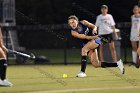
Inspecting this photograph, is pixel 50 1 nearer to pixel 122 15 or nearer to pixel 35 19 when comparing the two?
pixel 35 19

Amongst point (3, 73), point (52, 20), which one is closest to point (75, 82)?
point (3, 73)

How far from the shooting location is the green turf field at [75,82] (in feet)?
36.4

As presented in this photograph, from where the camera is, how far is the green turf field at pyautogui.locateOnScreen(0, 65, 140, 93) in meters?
11.1

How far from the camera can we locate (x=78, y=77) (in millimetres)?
13812

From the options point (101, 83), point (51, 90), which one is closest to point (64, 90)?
point (51, 90)

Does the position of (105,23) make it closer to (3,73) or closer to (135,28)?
(135,28)

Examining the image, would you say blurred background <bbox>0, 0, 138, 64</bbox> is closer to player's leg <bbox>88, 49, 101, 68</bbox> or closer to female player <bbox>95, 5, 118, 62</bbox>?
female player <bbox>95, 5, 118, 62</bbox>

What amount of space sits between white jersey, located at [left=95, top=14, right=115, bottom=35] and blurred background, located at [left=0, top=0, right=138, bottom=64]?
372 cm

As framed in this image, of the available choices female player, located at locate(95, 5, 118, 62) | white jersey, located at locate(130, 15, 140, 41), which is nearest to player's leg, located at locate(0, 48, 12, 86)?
female player, located at locate(95, 5, 118, 62)

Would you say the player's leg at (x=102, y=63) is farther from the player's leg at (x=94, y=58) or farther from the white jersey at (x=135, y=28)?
the white jersey at (x=135, y=28)

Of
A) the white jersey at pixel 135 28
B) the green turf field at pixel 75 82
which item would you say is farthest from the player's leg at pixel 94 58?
the white jersey at pixel 135 28

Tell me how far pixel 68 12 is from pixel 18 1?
136 inches

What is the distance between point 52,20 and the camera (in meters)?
36.5

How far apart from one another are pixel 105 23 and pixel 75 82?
185 inches
